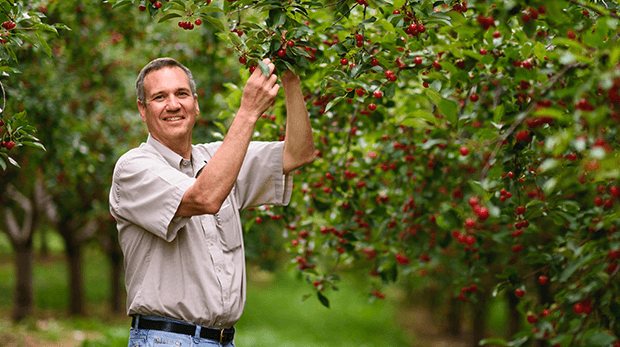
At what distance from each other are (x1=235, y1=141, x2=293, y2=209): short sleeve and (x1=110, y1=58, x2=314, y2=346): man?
5.5 inches

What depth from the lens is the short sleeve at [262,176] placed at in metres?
2.75

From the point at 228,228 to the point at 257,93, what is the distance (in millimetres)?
707

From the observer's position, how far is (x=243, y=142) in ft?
7.08

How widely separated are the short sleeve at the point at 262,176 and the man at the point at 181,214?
0.14 metres

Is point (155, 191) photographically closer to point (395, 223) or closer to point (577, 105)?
point (577, 105)

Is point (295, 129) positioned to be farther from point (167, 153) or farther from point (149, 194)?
point (149, 194)

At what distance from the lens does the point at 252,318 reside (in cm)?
1722

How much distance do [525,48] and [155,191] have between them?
168 cm

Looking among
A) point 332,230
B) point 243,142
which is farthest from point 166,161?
point 332,230

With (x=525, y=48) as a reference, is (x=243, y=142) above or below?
below

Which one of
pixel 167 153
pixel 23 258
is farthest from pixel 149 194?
pixel 23 258

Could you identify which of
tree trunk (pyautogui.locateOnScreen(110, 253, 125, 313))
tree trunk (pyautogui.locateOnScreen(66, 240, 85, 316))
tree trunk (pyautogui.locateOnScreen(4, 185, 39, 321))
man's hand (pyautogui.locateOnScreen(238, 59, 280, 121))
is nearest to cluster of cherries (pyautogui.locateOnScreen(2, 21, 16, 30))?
man's hand (pyautogui.locateOnScreen(238, 59, 280, 121))

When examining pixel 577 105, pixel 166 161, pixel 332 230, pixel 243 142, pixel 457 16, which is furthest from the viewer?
pixel 332 230

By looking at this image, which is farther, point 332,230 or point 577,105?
point 332,230
